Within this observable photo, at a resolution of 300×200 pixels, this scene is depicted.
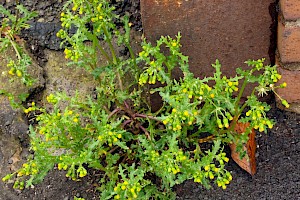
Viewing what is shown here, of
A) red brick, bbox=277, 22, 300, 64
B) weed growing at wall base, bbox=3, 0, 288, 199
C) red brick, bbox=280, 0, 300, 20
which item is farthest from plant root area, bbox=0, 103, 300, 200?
red brick, bbox=280, 0, 300, 20

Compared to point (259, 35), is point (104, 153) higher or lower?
lower

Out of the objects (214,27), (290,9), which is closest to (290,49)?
(290,9)

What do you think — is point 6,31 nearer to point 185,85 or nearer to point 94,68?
point 94,68

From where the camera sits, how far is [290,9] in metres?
2.17

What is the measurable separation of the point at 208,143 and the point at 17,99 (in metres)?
0.87

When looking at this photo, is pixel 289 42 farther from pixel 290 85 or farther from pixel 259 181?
pixel 259 181

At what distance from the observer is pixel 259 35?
2404mm

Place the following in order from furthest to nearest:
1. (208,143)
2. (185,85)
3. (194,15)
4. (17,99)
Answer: (17,99) → (208,143) → (194,15) → (185,85)

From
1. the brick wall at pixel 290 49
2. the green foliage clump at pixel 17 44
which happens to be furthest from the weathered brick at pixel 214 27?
the green foliage clump at pixel 17 44

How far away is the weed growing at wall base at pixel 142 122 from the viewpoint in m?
2.01

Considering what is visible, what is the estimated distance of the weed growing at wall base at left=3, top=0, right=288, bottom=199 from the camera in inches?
79.2

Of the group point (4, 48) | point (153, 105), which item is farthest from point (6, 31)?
point (153, 105)

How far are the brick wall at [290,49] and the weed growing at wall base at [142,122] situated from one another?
0.56 feet

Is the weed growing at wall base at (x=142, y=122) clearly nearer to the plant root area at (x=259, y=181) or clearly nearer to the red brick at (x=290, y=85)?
the plant root area at (x=259, y=181)
